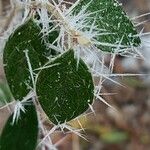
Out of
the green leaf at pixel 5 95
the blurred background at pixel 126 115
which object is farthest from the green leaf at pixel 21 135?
the blurred background at pixel 126 115

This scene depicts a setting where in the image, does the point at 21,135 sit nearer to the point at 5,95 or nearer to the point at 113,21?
the point at 5,95

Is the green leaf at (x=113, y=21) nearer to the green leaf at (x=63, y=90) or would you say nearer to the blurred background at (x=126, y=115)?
the green leaf at (x=63, y=90)

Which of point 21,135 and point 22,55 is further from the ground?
point 22,55

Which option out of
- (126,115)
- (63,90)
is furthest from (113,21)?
(126,115)

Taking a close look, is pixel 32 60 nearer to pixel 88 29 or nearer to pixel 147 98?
pixel 88 29

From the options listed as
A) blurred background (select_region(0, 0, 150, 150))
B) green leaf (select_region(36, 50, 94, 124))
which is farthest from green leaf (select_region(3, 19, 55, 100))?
blurred background (select_region(0, 0, 150, 150))
